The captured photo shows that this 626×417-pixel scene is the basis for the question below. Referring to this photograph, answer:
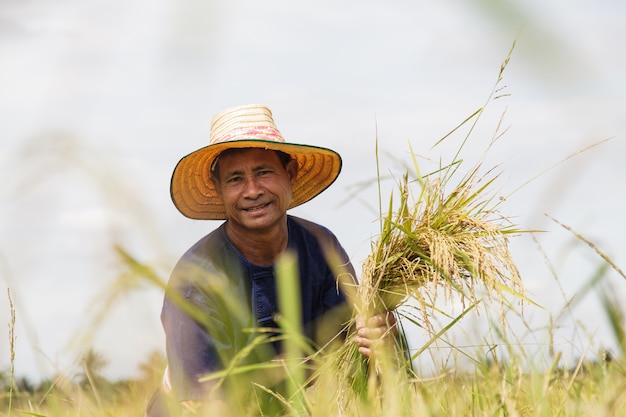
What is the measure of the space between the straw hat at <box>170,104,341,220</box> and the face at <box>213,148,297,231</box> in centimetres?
8

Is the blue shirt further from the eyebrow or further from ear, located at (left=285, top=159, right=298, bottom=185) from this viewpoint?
the eyebrow

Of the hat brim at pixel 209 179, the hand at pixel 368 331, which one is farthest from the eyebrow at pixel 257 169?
the hand at pixel 368 331

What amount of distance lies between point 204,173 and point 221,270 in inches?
22.0

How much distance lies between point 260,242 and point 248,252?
0.37 feet

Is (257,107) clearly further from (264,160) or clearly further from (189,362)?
(189,362)

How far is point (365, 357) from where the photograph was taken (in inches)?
134

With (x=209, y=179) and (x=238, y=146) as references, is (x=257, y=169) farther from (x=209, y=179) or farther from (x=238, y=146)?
(x=209, y=179)

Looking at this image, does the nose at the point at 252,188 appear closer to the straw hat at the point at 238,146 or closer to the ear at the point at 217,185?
the straw hat at the point at 238,146

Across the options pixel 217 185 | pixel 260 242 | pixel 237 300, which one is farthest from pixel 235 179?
pixel 237 300

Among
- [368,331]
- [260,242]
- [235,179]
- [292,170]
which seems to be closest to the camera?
[368,331]

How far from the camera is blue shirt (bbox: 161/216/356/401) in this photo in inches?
153

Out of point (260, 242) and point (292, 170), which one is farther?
point (292, 170)

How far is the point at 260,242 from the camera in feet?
13.7

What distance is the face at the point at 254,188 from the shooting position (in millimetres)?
3943
